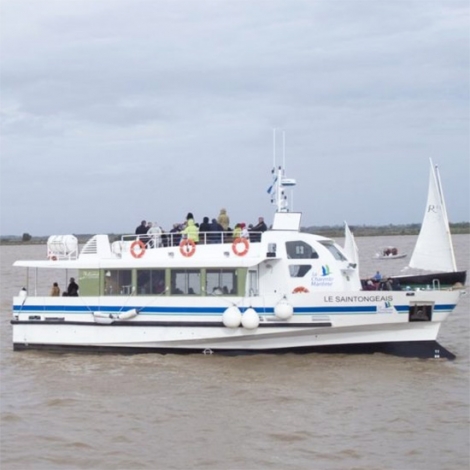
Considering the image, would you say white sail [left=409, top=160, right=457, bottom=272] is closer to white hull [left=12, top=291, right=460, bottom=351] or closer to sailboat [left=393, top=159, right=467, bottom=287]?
sailboat [left=393, top=159, right=467, bottom=287]

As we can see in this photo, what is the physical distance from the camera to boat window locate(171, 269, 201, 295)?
21.0 metres

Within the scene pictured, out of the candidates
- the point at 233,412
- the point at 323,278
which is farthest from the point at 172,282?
the point at 233,412

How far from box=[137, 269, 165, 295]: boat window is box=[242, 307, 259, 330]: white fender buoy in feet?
7.16

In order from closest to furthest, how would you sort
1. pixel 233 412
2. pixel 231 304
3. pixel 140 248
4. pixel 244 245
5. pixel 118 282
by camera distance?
pixel 233 412 < pixel 231 304 < pixel 244 245 < pixel 118 282 < pixel 140 248

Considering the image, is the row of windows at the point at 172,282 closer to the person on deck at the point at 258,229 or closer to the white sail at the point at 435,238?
the person on deck at the point at 258,229

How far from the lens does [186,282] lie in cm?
2111

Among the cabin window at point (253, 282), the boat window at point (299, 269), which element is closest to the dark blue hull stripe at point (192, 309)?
the cabin window at point (253, 282)

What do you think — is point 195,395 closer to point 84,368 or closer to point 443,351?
point 84,368

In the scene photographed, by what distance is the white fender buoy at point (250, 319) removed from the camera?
20.1 m

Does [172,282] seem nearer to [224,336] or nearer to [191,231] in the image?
[191,231]

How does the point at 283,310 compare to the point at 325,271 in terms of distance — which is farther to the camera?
the point at 325,271

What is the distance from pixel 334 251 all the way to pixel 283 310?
2536 millimetres

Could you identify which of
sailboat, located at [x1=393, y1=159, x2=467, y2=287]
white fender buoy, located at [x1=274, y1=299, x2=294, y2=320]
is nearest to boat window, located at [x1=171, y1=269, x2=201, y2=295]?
white fender buoy, located at [x1=274, y1=299, x2=294, y2=320]

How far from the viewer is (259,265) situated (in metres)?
21.0
